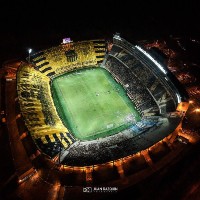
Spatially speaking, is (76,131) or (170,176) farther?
(76,131)

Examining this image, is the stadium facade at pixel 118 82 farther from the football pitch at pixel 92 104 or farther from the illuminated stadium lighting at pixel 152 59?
the football pitch at pixel 92 104

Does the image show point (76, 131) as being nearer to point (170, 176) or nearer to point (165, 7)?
point (170, 176)

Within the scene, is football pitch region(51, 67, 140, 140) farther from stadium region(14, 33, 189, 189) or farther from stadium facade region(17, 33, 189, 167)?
stadium facade region(17, 33, 189, 167)

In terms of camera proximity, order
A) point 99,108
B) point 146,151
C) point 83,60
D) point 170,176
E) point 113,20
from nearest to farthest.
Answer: point 170,176 → point 146,151 → point 99,108 → point 83,60 → point 113,20

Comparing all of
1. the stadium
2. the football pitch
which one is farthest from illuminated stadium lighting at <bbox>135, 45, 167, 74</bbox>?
the football pitch

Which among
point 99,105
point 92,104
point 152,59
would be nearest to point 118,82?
point 99,105

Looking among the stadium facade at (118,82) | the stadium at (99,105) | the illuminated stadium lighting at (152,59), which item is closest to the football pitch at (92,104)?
the stadium at (99,105)

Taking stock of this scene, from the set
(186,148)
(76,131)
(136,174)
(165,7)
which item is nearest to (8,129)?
(76,131)
